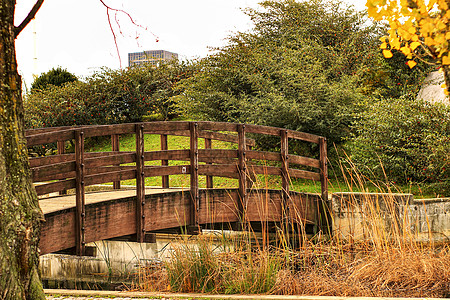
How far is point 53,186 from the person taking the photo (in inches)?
233

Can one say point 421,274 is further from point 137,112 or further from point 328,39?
point 137,112

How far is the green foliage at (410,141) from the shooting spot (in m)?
10.1

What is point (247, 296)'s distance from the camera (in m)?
4.85

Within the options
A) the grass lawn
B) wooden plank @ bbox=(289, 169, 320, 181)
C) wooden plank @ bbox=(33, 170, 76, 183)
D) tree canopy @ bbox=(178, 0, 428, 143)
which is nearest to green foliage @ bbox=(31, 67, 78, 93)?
the grass lawn

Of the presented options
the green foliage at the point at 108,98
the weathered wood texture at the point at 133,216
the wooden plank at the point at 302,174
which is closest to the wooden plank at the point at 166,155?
the weathered wood texture at the point at 133,216

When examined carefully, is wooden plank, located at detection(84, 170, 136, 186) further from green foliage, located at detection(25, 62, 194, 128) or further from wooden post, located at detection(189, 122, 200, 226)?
green foliage, located at detection(25, 62, 194, 128)

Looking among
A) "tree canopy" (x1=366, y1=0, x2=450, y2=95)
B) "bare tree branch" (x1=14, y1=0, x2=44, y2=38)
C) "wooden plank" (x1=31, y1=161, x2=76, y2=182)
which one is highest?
"bare tree branch" (x1=14, y1=0, x2=44, y2=38)

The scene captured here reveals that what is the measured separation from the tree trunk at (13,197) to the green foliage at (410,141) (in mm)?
7953

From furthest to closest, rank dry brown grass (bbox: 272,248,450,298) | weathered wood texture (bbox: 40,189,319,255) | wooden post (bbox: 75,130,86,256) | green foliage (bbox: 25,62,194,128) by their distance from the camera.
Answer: green foliage (bbox: 25,62,194,128) < wooden post (bbox: 75,130,86,256) < weathered wood texture (bbox: 40,189,319,255) < dry brown grass (bbox: 272,248,450,298)

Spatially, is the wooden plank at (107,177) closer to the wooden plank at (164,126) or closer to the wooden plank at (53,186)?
the wooden plank at (53,186)

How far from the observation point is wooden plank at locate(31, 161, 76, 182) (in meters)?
5.64

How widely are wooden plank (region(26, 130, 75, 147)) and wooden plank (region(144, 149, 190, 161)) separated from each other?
125 cm

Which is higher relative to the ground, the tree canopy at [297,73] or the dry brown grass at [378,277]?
the tree canopy at [297,73]

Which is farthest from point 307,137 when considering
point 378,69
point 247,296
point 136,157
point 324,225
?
point 378,69
